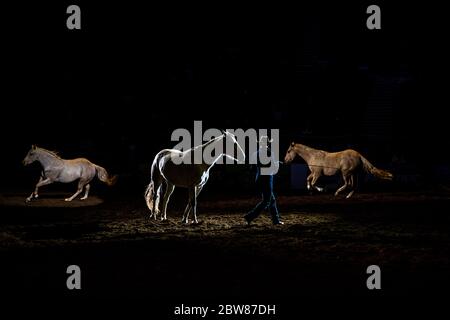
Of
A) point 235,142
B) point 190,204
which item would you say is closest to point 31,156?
point 190,204

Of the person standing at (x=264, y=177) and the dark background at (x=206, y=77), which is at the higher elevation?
the dark background at (x=206, y=77)

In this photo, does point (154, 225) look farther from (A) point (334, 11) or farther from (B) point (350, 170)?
(A) point (334, 11)

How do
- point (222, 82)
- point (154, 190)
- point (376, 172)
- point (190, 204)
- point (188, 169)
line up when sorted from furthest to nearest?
1. point (222, 82)
2. point (376, 172)
3. point (154, 190)
4. point (190, 204)
5. point (188, 169)

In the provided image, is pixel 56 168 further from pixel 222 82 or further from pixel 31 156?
pixel 222 82

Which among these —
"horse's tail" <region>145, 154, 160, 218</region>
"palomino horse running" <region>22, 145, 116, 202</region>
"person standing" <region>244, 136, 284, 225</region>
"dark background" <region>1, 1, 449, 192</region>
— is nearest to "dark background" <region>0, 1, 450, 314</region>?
"dark background" <region>1, 1, 449, 192</region>

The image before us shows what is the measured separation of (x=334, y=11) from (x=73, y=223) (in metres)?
16.9

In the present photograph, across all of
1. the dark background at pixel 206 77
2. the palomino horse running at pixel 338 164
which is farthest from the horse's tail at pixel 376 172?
the dark background at pixel 206 77

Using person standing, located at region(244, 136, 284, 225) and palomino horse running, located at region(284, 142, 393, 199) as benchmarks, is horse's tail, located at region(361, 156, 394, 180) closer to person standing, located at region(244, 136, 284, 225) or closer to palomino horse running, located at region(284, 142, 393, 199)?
palomino horse running, located at region(284, 142, 393, 199)

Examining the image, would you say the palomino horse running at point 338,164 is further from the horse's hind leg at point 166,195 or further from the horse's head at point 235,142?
the horse's hind leg at point 166,195

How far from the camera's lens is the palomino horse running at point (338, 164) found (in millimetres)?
17516

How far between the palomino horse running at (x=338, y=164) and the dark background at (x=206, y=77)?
4846 millimetres

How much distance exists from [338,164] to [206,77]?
26.8 ft

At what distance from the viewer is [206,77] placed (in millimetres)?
23391

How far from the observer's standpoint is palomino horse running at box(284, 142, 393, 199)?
17.5m
